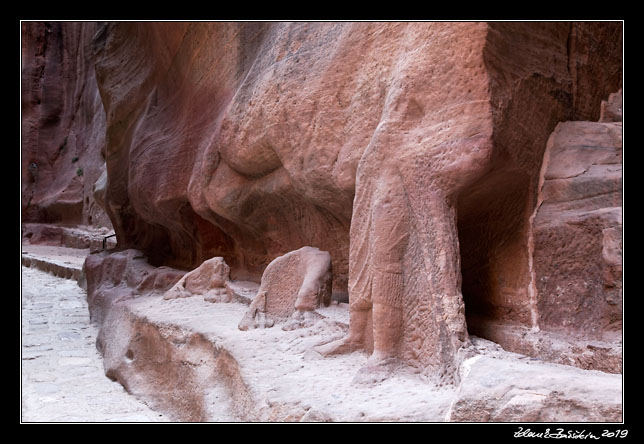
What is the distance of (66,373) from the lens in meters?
6.40

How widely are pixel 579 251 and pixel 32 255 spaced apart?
55.9 feet

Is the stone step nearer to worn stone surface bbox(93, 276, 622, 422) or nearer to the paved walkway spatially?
the paved walkway

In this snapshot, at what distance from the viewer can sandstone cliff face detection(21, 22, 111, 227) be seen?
21.9 meters

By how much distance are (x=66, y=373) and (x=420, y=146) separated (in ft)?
16.2

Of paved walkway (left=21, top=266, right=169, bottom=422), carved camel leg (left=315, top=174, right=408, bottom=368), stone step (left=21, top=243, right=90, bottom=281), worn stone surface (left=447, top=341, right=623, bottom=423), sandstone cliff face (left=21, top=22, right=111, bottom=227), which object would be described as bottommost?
paved walkway (left=21, top=266, right=169, bottom=422)

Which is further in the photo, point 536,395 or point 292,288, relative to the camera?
point 292,288

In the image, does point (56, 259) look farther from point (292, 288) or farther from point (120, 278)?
point (292, 288)

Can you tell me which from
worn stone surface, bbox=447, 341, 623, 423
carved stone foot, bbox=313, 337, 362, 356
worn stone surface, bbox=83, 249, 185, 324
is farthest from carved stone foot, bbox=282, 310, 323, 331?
worn stone surface, bbox=83, 249, 185, 324

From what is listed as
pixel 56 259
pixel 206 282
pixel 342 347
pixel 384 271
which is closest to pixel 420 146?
pixel 384 271

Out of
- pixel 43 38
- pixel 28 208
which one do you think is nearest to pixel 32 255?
pixel 28 208

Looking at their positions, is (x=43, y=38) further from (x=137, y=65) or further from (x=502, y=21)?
(x=502, y=21)

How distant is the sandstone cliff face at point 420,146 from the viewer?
361 cm

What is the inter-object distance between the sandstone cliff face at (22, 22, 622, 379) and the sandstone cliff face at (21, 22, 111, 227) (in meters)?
17.1

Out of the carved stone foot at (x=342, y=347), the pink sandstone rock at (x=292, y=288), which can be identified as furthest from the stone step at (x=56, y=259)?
the carved stone foot at (x=342, y=347)
